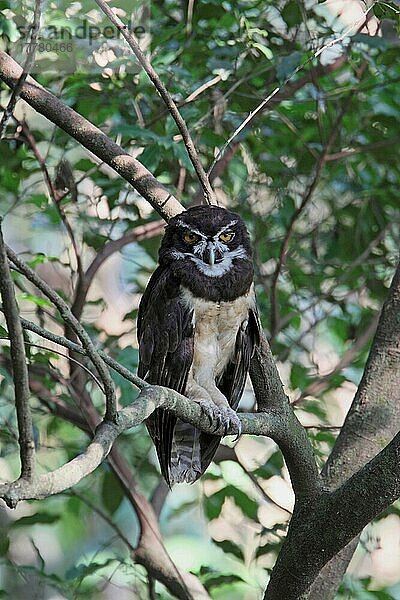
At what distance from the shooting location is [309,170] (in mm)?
4270

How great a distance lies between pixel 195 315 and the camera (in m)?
2.99

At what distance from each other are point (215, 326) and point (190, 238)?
1.04 feet

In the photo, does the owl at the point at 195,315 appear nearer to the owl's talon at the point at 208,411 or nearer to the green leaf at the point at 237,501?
the owl's talon at the point at 208,411

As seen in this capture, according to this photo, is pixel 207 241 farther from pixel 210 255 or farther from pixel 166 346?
pixel 166 346

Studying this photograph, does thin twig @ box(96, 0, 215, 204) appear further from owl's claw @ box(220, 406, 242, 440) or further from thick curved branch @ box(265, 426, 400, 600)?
thick curved branch @ box(265, 426, 400, 600)

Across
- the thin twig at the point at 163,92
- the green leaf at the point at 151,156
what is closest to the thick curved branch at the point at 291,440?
the thin twig at the point at 163,92

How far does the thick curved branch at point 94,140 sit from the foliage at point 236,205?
0.37 meters

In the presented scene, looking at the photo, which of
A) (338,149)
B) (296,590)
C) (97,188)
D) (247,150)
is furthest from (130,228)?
(296,590)

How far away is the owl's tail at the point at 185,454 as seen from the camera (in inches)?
122

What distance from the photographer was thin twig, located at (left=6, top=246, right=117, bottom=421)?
5.36ft

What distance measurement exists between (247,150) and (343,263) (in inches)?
28.2

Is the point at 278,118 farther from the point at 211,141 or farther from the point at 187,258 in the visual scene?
the point at 187,258

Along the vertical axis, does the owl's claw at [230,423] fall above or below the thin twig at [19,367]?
above

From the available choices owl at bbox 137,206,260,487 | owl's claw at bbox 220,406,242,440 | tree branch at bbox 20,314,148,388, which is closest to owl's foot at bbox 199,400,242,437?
owl's claw at bbox 220,406,242,440
